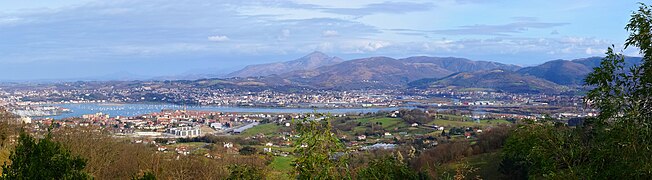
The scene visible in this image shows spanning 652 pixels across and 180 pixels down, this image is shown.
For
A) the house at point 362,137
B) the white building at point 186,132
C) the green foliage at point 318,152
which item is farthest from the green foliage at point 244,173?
the white building at point 186,132

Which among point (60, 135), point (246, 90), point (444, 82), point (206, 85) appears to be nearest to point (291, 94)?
point (246, 90)

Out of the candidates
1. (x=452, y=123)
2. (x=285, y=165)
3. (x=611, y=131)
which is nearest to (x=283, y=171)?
(x=611, y=131)

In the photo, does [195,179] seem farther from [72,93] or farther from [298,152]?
[72,93]

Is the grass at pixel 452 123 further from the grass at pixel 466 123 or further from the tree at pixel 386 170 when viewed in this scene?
the tree at pixel 386 170

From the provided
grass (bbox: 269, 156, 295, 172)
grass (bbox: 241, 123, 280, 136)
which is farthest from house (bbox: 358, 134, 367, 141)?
grass (bbox: 269, 156, 295, 172)

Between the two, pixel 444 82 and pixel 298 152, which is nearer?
pixel 298 152

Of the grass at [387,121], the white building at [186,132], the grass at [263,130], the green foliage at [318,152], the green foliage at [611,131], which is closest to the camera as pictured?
the green foliage at [318,152]

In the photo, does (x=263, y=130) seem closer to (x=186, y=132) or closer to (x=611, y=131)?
(x=186, y=132)
